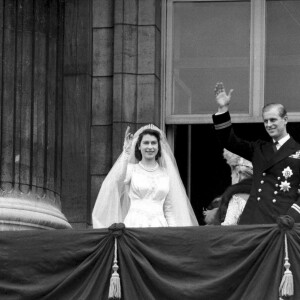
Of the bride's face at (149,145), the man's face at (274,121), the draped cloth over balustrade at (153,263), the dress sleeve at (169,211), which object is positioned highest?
the man's face at (274,121)

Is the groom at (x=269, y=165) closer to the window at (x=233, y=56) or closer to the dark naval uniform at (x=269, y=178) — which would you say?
the dark naval uniform at (x=269, y=178)

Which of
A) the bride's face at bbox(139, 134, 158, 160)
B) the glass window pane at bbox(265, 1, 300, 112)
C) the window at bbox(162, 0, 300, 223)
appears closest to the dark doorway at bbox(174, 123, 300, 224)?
the window at bbox(162, 0, 300, 223)

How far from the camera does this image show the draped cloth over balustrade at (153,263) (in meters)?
20.9

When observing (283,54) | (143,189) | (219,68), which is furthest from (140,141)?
(283,54)

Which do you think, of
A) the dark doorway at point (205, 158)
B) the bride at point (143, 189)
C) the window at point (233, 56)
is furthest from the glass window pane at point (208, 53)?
the bride at point (143, 189)

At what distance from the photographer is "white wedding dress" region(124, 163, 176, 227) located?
2280 centimetres

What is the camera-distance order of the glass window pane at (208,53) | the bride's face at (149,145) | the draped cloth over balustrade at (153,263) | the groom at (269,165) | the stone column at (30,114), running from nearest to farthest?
the draped cloth over balustrade at (153,263) → the groom at (269,165) → the bride's face at (149,145) → the stone column at (30,114) → the glass window pane at (208,53)

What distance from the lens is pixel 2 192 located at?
907 inches

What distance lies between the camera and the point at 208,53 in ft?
84.9

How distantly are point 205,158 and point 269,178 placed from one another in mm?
3650

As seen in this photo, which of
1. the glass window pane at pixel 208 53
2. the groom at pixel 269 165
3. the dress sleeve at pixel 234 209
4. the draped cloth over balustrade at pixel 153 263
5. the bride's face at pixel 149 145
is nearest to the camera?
the draped cloth over balustrade at pixel 153 263

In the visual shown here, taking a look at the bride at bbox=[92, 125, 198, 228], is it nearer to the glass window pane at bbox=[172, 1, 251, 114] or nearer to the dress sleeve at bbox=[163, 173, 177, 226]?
the dress sleeve at bbox=[163, 173, 177, 226]

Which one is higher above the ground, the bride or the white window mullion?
the white window mullion

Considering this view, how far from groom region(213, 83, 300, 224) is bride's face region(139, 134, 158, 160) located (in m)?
1.13
